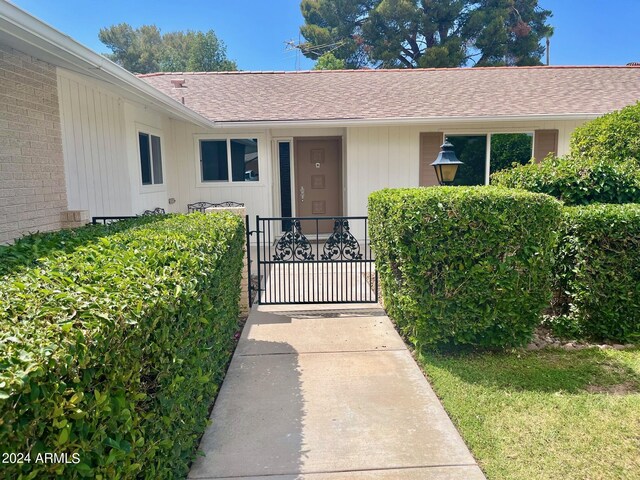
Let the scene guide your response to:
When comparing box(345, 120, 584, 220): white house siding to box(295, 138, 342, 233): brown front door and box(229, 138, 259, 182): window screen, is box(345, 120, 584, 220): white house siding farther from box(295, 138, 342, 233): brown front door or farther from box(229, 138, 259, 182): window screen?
box(229, 138, 259, 182): window screen

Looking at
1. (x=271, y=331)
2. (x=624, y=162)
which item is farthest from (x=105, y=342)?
(x=624, y=162)

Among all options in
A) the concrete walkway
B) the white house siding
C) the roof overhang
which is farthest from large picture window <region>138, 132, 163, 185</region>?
the concrete walkway

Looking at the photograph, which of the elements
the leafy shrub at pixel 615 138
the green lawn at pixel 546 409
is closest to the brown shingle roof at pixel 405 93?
the leafy shrub at pixel 615 138

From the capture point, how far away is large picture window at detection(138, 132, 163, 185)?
8.52 meters

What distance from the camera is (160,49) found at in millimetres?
38094

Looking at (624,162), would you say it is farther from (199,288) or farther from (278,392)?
(199,288)

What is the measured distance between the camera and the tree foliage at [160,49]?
33938 millimetres

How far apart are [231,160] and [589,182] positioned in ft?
24.3

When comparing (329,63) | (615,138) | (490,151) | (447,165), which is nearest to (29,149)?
(447,165)

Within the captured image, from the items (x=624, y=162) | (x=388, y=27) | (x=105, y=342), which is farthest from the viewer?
(x=388, y=27)

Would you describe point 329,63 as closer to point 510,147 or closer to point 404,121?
point 510,147

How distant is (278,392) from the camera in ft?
12.3

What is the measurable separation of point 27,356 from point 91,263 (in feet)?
3.95

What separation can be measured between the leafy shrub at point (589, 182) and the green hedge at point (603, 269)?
803 mm
